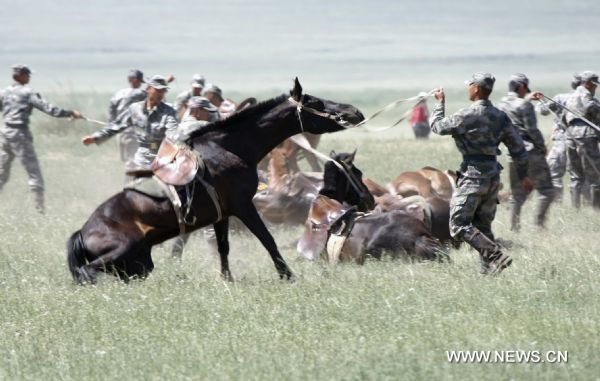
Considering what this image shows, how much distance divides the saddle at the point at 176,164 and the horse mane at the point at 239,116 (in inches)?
8.1

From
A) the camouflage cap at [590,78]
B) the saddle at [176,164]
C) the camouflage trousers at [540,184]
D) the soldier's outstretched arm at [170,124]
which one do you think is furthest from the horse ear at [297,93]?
the camouflage cap at [590,78]

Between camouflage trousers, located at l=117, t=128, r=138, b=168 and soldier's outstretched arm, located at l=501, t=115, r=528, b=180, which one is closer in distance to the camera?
soldier's outstretched arm, located at l=501, t=115, r=528, b=180

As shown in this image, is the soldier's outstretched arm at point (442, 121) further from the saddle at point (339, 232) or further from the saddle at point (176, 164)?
the saddle at point (176, 164)

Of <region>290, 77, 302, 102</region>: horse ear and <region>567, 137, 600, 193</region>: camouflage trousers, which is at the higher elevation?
<region>290, 77, 302, 102</region>: horse ear

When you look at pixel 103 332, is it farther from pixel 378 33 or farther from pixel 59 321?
pixel 378 33

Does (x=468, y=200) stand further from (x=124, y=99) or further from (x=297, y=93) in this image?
(x=124, y=99)

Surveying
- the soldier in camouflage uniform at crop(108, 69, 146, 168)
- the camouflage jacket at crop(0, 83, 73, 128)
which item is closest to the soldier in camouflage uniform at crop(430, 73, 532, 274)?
the camouflage jacket at crop(0, 83, 73, 128)

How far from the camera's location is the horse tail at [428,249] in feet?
37.5

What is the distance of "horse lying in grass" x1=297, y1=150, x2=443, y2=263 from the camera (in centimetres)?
1156

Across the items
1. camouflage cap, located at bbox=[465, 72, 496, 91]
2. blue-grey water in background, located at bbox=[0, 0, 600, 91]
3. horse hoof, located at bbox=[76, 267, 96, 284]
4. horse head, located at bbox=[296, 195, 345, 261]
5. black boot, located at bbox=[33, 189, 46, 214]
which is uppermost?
camouflage cap, located at bbox=[465, 72, 496, 91]

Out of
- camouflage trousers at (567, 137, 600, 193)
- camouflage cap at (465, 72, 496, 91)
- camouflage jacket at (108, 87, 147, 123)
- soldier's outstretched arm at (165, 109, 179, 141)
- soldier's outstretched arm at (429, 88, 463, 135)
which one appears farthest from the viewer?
camouflage jacket at (108, 87, 147, 123)

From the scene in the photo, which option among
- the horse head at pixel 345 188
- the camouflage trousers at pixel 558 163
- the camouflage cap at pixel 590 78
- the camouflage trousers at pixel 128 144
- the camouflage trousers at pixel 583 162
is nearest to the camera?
the horse head at pixel 345 188

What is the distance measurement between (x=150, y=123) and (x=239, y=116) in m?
2.67

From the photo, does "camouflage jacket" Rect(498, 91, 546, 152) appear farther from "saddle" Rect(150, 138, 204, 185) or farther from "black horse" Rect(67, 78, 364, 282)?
"saddle" Rect(150, 138, 204, 185)
